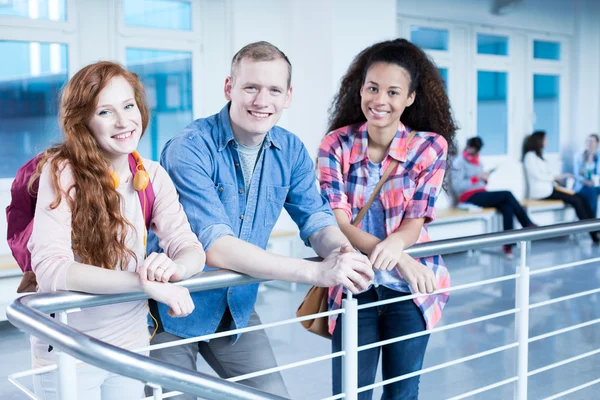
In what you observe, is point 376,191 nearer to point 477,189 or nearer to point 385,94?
point 385,94

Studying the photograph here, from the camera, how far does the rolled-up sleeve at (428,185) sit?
2.14 metres

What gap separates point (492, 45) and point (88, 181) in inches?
322

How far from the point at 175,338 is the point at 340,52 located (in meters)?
4.82

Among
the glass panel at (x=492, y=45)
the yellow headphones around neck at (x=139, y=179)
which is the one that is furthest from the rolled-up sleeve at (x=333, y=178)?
the glass panel at (x=492, y=45)

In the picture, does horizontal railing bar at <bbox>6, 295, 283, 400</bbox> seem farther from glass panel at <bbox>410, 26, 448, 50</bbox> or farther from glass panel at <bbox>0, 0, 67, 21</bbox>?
glass panel at <bbox>410, 26, 448, 50</bbox>

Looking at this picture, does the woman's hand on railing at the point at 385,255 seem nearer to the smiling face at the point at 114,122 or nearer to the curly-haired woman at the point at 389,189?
the curly-haired woman at the point at 389,189

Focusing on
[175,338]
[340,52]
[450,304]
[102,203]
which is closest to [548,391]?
[450,304]

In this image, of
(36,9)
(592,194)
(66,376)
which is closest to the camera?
(66,376)

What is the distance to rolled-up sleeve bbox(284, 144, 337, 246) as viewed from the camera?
2078 mm

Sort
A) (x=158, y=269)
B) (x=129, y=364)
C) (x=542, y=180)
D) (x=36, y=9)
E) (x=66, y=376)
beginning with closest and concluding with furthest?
(x=129, y=364)
(x=66, y=376)
(x=158, y=269)
(x=36, y=9)
(x=542, y=180)

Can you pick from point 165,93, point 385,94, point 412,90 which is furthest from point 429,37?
point 385,94

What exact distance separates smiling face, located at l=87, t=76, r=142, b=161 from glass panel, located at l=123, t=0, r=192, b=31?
15.0 feet

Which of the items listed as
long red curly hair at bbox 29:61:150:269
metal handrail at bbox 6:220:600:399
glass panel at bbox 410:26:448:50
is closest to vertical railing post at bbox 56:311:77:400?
metal handrail at bbox 6:220:600:399

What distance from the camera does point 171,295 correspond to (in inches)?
61.0
